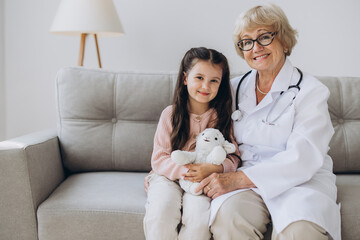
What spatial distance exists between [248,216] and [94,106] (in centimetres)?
97

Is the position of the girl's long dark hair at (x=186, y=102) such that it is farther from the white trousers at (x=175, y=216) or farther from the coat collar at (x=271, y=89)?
the white trousers at (x=175, y=216)

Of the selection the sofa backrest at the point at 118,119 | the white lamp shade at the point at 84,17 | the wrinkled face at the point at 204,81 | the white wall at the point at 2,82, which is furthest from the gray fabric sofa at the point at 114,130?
the white wall at the point at 2,82

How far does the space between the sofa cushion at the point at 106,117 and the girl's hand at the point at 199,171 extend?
46 cm

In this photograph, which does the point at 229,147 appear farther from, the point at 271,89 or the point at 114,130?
the point at 114,130

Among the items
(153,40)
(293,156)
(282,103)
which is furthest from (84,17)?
(293,156)

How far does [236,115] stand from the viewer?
57.6 inches

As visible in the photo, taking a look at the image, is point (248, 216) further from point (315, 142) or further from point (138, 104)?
point (138, 104)

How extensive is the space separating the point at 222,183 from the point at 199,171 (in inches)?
3.9

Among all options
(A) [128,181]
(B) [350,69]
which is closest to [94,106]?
(A) [128,181]

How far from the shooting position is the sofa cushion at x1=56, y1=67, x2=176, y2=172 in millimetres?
1722

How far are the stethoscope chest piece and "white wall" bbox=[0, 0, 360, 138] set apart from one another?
1.18m

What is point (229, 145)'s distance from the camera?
1343mm

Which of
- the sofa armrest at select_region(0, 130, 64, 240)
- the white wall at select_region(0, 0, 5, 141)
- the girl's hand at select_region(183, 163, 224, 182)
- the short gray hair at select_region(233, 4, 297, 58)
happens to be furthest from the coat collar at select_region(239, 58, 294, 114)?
the white wall at select_region(0, 0, 5, 141)

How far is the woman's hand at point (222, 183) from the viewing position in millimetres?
1251
